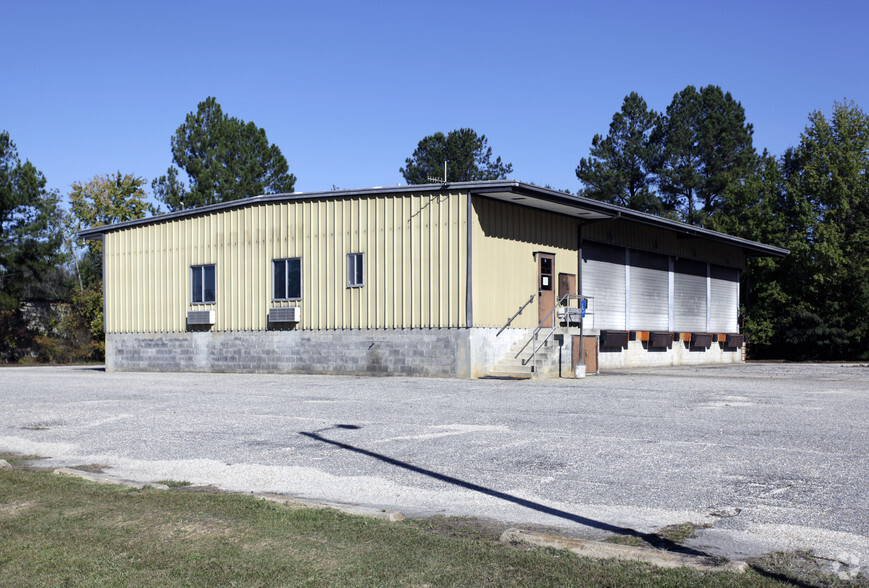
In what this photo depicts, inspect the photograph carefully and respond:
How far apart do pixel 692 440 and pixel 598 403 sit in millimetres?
4844

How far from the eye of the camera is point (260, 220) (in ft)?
91.0

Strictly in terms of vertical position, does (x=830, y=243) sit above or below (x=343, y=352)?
above

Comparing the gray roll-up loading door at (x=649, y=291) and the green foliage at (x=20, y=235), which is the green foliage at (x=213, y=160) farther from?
the gray roll-up loading door at (x=649, y=291)

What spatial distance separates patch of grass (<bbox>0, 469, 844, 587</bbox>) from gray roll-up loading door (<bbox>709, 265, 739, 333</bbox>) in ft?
109

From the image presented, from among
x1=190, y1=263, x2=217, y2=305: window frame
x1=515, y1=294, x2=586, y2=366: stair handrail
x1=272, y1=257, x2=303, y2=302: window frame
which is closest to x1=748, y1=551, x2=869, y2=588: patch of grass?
x1=515, y1=294, x2=586, y2=366: stair handrail

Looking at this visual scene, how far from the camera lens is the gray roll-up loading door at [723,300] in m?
37.3

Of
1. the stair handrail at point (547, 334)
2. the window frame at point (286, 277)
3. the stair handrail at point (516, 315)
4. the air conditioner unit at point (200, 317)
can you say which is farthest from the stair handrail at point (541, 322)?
the air conditioner unit at point (200, 317)

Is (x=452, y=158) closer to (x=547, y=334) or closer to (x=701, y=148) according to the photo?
(x=701, y=148)

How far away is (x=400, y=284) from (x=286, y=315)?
170 inches

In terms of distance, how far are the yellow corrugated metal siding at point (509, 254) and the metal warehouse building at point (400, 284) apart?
0.06m

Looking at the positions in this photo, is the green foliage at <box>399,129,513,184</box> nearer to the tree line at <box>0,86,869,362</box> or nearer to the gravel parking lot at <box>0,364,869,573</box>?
the tree line at <box>0,86,869,362</box>

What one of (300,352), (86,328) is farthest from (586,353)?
(86,328)

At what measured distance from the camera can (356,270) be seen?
83.7ft

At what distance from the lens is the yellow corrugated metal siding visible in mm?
23797
